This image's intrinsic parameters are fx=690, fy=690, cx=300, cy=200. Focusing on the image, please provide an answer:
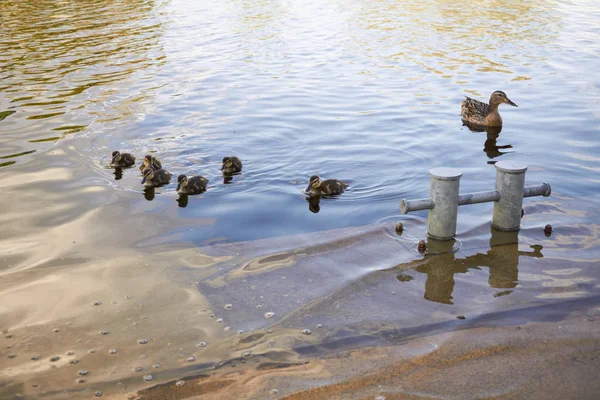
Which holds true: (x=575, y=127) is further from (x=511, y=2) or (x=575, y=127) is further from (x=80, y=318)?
(x=511, y=2)

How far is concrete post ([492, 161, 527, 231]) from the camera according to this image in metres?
6.46

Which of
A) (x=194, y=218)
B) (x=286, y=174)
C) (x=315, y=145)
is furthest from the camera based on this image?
(x=315, y=145)

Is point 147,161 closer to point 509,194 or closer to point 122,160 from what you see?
point 122,160

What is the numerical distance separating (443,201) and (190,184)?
3.45 m

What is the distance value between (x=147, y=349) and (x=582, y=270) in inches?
149

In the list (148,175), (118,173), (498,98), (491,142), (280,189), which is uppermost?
(498,98)

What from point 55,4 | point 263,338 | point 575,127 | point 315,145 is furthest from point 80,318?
point 55,4

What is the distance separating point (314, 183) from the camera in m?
8.34

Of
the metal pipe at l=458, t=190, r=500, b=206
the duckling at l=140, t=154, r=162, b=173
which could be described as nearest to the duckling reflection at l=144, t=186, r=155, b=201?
the duckling at l=140, t=154, r=162, b=173

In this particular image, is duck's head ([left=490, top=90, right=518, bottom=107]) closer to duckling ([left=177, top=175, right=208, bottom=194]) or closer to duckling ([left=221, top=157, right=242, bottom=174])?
duckling ([left=221, top=157, right=242, bottom=174])

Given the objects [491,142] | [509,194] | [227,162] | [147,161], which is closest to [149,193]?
[147,161]

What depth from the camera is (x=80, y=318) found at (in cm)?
560

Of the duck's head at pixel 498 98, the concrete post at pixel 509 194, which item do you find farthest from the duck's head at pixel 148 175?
the duck's head at pixel 498 98

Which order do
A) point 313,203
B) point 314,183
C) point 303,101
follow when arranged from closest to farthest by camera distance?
1. point 313,203
2. point 314,183
3. point 303,101
